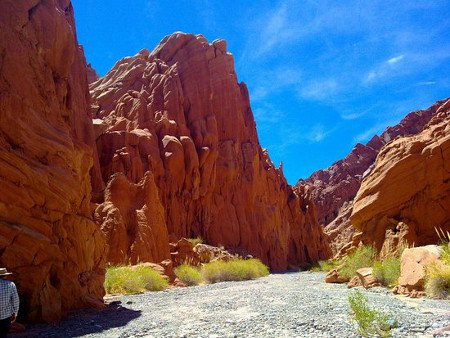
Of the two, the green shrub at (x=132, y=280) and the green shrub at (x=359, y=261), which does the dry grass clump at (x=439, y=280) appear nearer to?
the green shrub at (x=359, y=261)

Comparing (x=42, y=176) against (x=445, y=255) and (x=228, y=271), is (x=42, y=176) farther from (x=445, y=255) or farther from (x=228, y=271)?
(x=228, y=271)

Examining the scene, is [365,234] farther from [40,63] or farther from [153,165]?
[153,165]

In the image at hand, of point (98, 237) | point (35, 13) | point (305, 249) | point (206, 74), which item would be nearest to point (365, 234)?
point (98, 237)

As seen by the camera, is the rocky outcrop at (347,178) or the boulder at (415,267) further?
the rocky outcrop at (347,178)

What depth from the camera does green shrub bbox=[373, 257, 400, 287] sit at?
16380 millimetres

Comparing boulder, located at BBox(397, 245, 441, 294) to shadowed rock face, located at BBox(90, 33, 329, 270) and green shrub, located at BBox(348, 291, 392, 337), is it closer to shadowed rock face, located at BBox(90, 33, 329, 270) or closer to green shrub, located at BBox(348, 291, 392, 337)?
green shrub, located at BBox(348, 291, 392, 337)

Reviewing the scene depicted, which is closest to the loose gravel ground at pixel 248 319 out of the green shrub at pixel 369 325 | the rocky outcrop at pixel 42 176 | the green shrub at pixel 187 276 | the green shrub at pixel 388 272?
the green shrub at pixel 369 325

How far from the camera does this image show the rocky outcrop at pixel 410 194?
18906mm

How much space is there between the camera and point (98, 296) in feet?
49.2

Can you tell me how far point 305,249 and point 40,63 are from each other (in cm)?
5561

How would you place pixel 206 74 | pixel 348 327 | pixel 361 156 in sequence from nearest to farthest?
pixel 348 327 < pixel 206 74 < pixel 361 156

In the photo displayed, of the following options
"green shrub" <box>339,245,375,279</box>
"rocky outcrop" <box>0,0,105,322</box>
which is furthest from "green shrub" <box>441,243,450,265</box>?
"rocky outcrop" <box>0,0,105,322</box>

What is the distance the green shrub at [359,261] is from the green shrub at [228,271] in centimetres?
1110

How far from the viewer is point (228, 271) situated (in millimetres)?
30969
